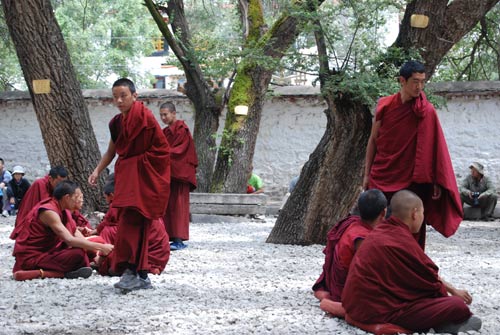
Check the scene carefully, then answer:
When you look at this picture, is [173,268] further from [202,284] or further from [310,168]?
[310,168]

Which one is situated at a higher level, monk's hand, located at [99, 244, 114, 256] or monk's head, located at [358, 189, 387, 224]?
monk's head, located at [358, 189, 387, 224]

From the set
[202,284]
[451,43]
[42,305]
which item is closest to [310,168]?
[451,43]

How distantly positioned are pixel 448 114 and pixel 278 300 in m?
9.25

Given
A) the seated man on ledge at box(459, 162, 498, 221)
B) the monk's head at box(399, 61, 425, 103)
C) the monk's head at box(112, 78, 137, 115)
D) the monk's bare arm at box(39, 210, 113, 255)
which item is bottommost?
the seated man on ledge at box(459, 162, 498, 221)

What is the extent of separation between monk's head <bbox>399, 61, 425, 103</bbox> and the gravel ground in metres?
1.26

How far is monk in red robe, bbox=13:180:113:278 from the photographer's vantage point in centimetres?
569

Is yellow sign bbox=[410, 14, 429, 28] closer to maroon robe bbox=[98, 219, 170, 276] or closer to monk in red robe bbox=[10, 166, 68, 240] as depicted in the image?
maroon robe bbox=[98, 219, 170, 276]

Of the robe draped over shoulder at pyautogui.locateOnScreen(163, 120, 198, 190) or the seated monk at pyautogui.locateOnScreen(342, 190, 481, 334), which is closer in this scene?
the seated monk at pyautogui.locateOnScreen(342, 190, 481, 334)

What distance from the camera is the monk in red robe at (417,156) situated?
5.01 m

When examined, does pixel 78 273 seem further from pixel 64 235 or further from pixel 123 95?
pixel 123 95

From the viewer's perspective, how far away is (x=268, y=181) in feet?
48.6

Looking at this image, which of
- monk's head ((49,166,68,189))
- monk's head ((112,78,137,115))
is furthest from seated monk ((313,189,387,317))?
monk's head ((49,166,68,189))

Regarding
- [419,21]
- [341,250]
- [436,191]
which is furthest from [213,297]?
[419,21]

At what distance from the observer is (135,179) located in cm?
536
